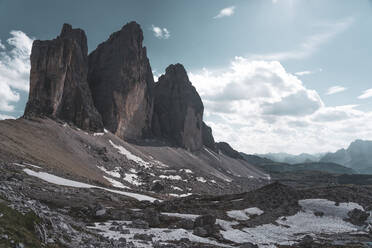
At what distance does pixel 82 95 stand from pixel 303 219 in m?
126

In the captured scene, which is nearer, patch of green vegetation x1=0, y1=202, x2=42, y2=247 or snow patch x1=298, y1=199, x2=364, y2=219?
patch of green vegetation x1=0, y1=202, x2=42, y2=247

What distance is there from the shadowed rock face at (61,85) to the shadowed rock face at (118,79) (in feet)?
67.1

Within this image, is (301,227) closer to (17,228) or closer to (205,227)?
(205,227)

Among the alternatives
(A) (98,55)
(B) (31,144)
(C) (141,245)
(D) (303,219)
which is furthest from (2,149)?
(A) (98,55)

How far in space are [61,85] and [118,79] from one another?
50338 millimetres

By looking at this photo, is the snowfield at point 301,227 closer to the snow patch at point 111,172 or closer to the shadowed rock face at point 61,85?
the snow patch at point 111,172

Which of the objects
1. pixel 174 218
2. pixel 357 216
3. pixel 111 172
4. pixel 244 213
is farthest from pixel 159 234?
pixel 111 172

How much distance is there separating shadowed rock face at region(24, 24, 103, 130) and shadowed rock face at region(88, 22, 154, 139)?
2046cm

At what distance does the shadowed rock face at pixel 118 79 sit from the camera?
589ft

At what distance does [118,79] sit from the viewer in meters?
183

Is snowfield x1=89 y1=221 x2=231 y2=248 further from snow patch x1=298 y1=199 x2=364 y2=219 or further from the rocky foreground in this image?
snow patch x1=298 y1=199 x2=364 y2=219

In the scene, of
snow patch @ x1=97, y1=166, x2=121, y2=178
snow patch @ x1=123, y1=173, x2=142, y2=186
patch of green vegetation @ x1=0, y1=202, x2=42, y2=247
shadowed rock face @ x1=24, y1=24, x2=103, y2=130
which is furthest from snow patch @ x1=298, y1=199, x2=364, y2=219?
shadowed rock face @ x1=24, y1=24, x2=103, y2=130

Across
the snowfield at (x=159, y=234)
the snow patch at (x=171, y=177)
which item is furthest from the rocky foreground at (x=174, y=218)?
the snow patch at (x=171, y=177)

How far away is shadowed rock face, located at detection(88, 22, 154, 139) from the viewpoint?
17962cm
